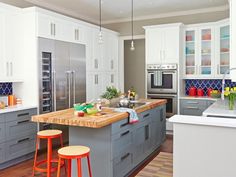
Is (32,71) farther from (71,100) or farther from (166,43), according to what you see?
(166,43)

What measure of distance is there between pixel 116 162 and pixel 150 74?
3.55 meters

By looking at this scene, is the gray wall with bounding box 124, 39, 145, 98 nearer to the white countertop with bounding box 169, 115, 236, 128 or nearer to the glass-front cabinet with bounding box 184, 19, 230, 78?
the glass-front cabinet with bounding box 184, 19, 230, 78

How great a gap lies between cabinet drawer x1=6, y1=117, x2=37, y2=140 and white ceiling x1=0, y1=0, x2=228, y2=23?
240cm

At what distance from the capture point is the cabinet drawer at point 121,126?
121 inches

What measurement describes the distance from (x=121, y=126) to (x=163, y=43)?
3.46 metres

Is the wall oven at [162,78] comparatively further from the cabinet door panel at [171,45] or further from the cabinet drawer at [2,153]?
the cabinet drawer at [2,153]

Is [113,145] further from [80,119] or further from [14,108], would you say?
[14,108]

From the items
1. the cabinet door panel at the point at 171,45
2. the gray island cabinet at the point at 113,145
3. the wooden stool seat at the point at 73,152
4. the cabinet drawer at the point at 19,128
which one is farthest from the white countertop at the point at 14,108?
the cabinet door panel at the point at 171,45

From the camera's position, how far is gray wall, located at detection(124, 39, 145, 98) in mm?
8383

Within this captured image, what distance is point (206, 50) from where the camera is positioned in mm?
5984

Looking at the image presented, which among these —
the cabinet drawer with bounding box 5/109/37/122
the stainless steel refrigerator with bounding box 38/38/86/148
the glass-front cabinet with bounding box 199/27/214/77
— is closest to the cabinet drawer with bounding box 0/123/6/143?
the cabinet drawer with bounding box 5/109/37/122

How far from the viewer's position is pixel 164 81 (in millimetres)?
6195

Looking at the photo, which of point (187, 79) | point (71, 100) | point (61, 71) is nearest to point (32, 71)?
point (61, 71)

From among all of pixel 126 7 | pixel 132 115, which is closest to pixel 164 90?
pixel 126 7
